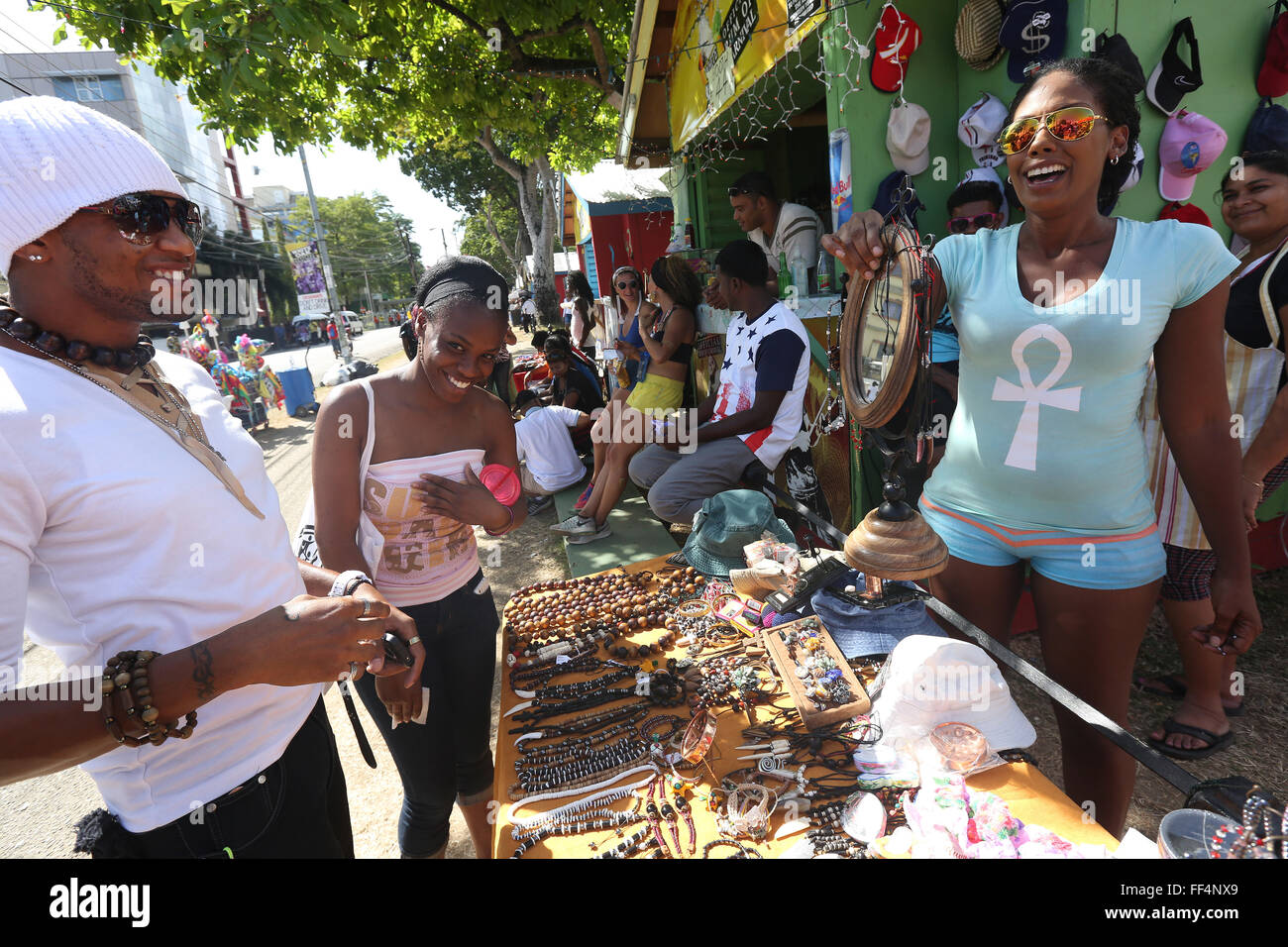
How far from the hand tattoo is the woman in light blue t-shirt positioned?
1636 millimetres

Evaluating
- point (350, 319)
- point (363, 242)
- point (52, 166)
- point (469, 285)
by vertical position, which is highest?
point (363, 242)

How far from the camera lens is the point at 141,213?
1263 millimetres

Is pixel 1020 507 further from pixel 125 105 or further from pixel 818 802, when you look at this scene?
pixel 125 105

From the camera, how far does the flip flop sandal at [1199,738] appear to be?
2.80 m

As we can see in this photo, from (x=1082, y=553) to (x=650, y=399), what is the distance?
13.3 feet

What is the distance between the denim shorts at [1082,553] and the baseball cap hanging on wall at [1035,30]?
2.53 m

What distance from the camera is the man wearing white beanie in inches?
41.6

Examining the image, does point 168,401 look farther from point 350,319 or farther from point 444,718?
point 350,319

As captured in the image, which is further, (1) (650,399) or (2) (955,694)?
(1) (650,399)

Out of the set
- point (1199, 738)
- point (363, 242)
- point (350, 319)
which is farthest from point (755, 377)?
point (363, 242)

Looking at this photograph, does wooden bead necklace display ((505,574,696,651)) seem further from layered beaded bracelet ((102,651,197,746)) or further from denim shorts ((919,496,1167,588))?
layered beaded bracelet ((102,651,197,746))

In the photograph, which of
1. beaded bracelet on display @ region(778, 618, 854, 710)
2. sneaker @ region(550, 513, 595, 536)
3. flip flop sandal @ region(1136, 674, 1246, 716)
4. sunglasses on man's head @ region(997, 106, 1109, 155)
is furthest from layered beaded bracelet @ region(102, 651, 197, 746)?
sneaker @ region(550, 513, 595, 536)

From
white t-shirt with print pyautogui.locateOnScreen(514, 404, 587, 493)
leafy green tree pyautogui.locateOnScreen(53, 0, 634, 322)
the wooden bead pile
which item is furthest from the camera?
white t-shirt with print pyautogui.locateOnScreen(514, 404, 587, 493)

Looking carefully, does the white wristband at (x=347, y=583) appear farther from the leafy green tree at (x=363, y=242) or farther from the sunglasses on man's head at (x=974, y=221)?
the leafy green tree at (x=363, y=242)
